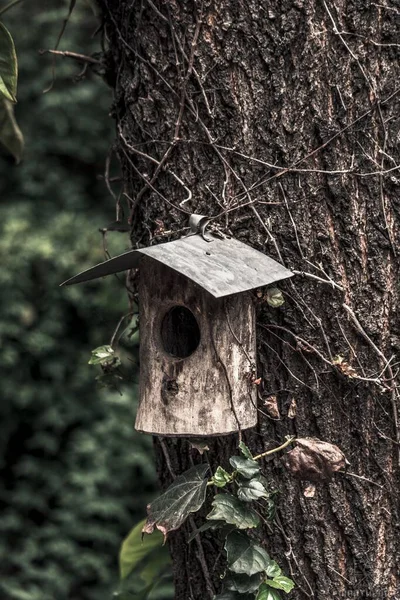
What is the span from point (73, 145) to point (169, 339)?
157 inches

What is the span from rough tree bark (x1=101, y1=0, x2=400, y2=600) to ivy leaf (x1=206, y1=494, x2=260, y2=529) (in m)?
0.19

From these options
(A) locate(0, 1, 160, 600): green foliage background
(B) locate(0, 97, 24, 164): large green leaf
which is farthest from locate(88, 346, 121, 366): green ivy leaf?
(A) locate(0, 1, 160, 600): green foliage background

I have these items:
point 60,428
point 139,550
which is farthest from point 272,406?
point 60,428

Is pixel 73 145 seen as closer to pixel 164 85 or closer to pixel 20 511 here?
pixel 20 511

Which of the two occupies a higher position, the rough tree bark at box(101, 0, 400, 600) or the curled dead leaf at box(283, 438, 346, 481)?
→ the rough tree bark at box(101, 0, 400, 600)

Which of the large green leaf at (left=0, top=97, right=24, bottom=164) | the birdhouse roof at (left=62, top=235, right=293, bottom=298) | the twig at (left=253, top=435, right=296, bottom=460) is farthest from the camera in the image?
the large green leaf at (left=0, top=97, right=24, bottom=164)

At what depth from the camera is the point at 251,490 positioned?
1.80 metres

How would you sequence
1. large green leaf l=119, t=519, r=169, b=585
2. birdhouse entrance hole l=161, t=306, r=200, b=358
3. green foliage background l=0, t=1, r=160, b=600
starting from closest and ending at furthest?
birdhouse entrance hole l=161, t=306, r=200, b=358, large green leaf l=119, t=519, r=169, b=585, green foliage background l=0, t=1, r=160, b=600

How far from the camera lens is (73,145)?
226 inches

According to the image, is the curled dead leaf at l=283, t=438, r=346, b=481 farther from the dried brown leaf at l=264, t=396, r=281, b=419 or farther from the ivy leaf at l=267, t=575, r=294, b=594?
the ivy leaf at l=267, t=575, r=294, b=594

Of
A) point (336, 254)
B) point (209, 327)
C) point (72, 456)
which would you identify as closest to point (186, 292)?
point (209, 327)

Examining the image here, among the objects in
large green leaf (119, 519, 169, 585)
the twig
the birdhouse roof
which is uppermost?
the birdhouse roof

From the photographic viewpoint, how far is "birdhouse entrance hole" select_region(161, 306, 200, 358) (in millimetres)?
2014

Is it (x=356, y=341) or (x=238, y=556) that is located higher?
(x=356, y=341)
